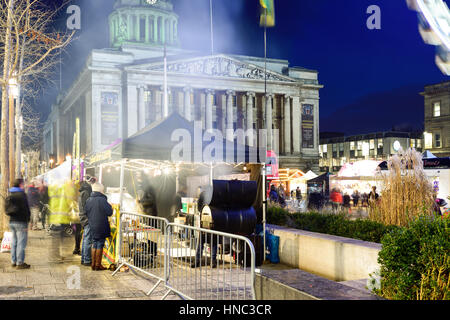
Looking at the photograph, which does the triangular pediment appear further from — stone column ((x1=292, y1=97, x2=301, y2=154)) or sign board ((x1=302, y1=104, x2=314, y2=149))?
sign board ((x1=302, y1=104, x2=314, y2=149))

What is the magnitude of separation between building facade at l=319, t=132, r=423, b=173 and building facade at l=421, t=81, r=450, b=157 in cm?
956

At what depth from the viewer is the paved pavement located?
7371mm

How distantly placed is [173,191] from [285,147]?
57828 mm

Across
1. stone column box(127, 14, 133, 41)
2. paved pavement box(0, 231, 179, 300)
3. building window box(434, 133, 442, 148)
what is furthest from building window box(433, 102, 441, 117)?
paved pavement box(0, 231, 179, 300)

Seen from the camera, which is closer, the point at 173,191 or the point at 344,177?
the point at 173,191

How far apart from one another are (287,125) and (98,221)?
222 ft

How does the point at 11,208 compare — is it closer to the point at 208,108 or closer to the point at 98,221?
the point at 98,221

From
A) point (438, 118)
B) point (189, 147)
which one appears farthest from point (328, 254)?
point (438, 118)

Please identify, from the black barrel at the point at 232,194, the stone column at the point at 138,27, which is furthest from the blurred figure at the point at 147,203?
the stone column at the point at 138,27

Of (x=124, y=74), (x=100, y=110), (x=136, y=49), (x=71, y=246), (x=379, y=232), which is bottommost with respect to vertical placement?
(x=71, y=246)

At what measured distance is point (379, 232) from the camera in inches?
357

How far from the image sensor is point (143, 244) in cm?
880

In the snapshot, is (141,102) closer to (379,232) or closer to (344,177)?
(344,177)
